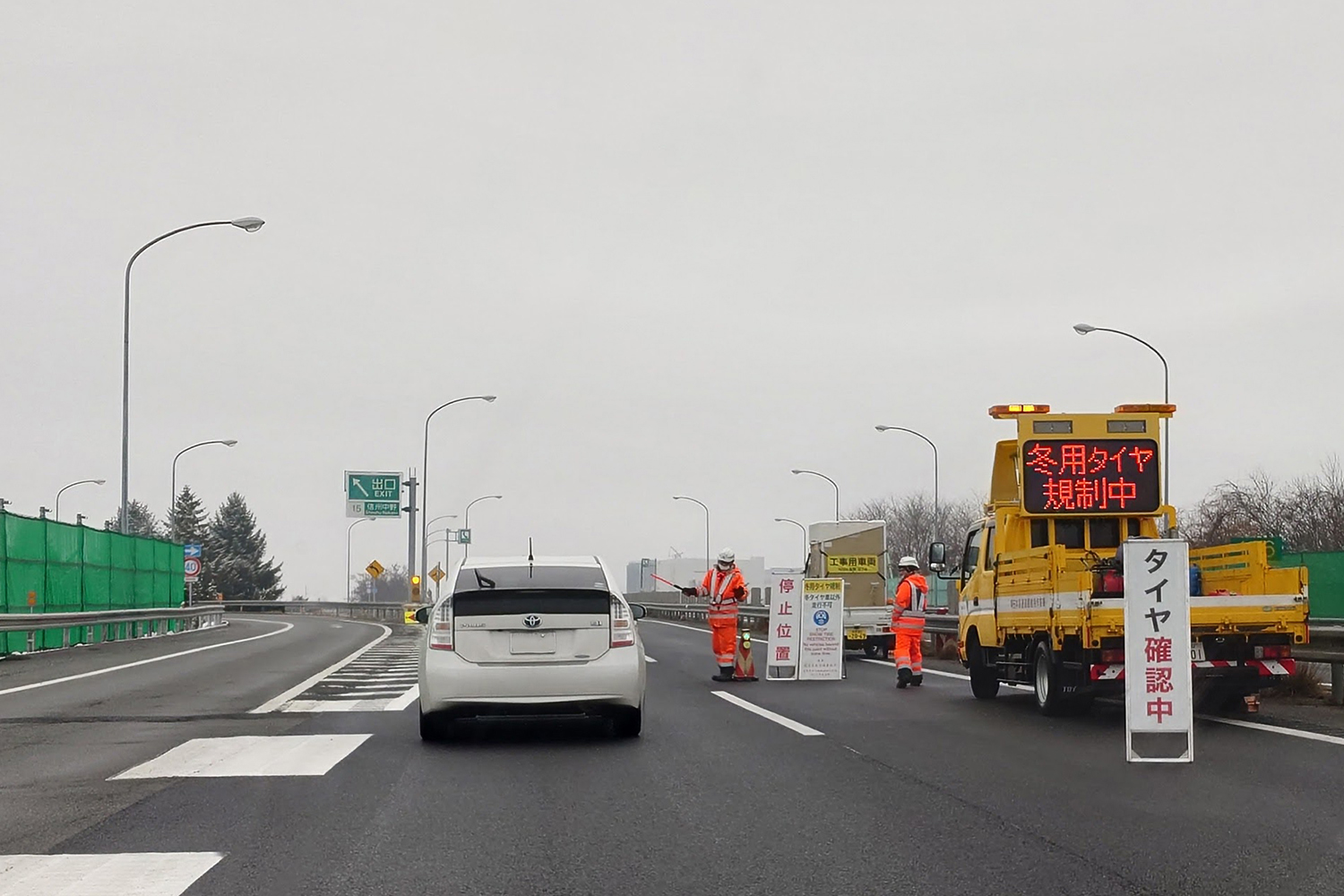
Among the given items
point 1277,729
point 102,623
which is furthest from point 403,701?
point 102,623

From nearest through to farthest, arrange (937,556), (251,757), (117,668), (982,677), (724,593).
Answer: (251,757), (982,677), (937,556), (724,593), (117,668)

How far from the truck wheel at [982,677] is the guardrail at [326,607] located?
185ft

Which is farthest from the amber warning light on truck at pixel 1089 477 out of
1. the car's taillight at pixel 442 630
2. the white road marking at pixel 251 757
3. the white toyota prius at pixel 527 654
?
the white road marking at pixel 251 757

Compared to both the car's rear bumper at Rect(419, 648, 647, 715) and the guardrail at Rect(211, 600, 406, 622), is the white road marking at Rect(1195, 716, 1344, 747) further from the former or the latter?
the guardrail at Rect(211, 600, 406, 622)

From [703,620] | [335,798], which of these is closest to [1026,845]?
[335,798]

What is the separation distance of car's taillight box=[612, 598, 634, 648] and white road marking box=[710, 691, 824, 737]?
69.8 inches

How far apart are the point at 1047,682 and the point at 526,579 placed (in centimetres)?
582

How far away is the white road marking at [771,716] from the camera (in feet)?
45.2

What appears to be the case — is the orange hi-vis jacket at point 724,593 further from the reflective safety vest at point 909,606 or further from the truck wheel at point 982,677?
the truck wheel at point 982,677

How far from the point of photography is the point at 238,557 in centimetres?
11888

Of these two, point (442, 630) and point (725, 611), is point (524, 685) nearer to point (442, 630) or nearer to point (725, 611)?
point (442, 630)

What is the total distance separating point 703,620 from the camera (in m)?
62.2

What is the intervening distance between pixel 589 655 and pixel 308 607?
91281 millimetres

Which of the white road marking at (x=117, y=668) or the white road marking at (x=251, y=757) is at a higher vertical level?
the white road marking at (x=251, y=757)
